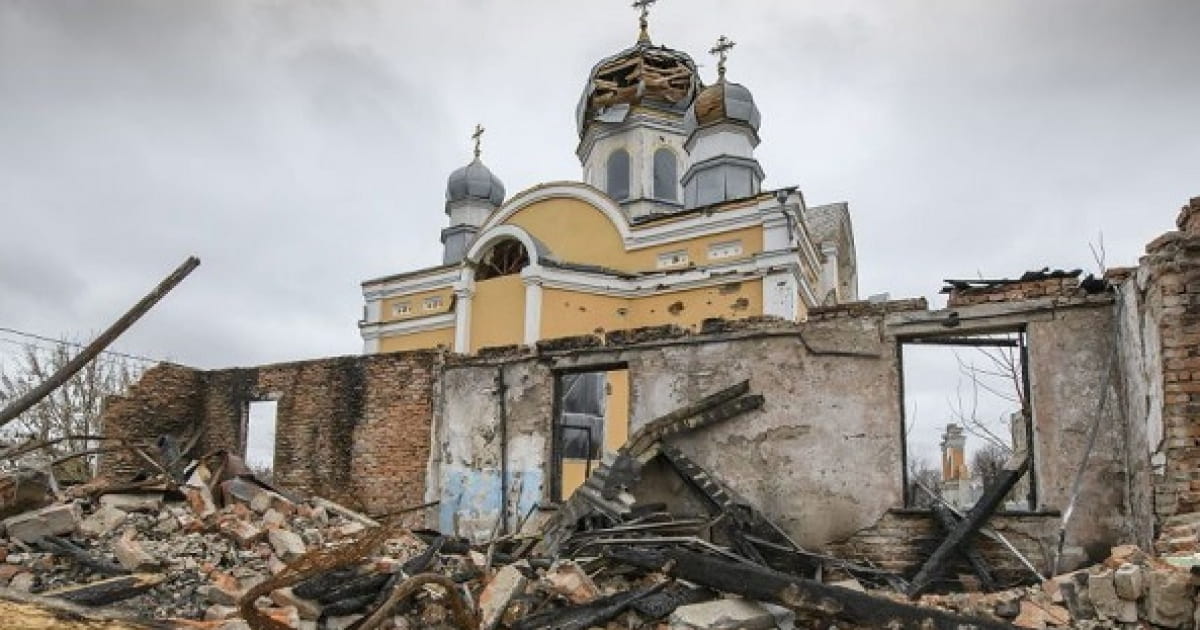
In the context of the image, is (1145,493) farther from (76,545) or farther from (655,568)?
(76,545)

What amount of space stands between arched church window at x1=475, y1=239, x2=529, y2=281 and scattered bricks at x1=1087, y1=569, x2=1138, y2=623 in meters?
15.5

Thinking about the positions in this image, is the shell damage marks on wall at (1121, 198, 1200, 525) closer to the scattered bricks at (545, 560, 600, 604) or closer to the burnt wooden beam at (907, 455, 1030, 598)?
the burnt wooden beam at (907, 455, 1030, 598)

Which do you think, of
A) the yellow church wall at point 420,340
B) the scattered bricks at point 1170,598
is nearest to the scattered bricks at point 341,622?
the scattered bricks at point 1170,598

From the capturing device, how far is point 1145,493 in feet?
21.1

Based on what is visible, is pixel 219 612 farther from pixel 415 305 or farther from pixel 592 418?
pixel 415 305

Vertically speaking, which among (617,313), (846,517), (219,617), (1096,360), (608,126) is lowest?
(219,617)

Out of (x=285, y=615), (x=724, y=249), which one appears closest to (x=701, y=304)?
(x=724, y=249)

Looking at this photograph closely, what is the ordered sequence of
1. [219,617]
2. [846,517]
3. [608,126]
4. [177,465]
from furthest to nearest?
[608,126]
[177,465]
[846,517]
[219,617]

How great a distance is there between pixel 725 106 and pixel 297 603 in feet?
63.3

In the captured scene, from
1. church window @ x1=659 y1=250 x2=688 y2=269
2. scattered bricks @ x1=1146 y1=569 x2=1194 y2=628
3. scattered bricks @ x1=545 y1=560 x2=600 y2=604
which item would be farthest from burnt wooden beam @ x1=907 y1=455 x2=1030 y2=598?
church window @ x1=659 y1=250 x2=688 y2=269

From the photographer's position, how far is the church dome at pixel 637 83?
27.1 meters

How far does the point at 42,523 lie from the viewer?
7.72 m

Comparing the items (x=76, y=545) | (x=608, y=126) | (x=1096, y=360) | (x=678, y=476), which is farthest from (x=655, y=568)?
(x=608, y=126)

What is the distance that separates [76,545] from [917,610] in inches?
287
